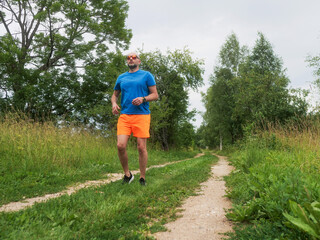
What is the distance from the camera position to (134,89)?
4.00 metres

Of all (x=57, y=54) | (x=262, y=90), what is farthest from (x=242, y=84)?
(x=57, y=54)

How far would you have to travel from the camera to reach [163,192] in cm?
350

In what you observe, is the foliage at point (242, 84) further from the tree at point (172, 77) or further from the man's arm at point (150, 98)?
the man's arm at point (150, 98)

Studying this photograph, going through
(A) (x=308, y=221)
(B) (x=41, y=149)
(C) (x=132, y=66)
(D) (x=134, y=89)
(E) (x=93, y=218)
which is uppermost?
(C) (x=132, y=66)

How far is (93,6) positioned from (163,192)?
18.5m

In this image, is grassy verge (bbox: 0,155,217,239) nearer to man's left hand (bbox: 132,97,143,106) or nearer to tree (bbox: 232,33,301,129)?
man's left hand (bbox: 132,97,143,106)

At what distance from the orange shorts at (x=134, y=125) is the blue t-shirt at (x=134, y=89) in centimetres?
9

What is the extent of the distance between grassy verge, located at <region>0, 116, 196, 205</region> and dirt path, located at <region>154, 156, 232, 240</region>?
2.19 meters

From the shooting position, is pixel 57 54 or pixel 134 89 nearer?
pixel 134 89

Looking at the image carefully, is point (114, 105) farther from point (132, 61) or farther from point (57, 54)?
point (57, 54)

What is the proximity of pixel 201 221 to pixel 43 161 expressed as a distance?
13.5ft

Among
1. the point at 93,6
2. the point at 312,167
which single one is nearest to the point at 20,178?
the point at 312,167

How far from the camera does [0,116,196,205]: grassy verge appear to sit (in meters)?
3.84

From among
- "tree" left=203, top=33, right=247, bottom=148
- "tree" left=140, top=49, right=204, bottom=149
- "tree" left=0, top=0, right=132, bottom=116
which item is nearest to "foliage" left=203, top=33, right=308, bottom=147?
"tree" left=203, top=33, right=247, bottom=148
